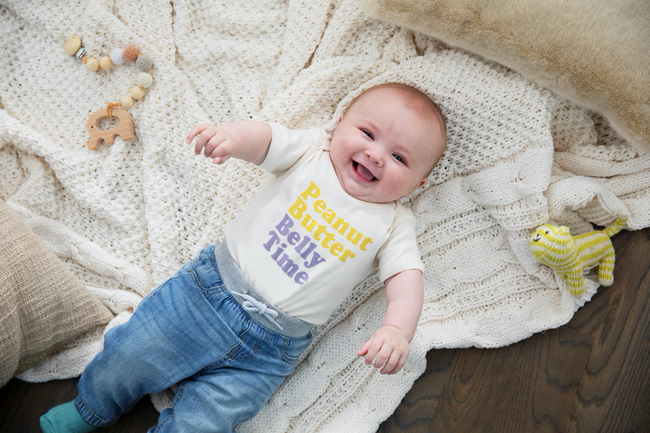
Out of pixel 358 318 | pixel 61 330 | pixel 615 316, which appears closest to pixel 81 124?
pixel 61 330

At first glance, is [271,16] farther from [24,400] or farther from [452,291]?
[24,400]

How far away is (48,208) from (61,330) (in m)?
0.36

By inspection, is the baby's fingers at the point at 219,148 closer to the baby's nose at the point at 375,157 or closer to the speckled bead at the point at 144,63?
the baby's nose at the point at 375,157

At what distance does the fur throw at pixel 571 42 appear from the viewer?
1.01m

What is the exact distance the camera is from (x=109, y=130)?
1.26m

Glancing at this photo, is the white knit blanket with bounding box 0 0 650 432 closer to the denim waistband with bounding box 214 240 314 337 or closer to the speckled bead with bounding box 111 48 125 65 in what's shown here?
the speckled bead with bounding box 111 48 125 65

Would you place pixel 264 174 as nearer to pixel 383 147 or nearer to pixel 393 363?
pixel 383 147

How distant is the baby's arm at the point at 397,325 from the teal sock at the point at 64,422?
0.71 m

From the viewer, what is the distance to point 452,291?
1243mm

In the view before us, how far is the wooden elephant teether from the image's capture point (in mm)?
1249

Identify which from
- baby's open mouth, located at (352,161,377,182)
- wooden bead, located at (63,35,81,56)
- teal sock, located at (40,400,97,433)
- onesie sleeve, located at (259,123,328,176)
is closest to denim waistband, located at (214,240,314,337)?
onesie sleeve, located at (259,123,328,176)

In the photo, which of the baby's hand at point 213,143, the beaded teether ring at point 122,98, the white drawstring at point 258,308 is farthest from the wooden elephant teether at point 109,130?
the white drawstring at point 258,308

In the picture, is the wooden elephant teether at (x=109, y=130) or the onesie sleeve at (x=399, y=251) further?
the wooden elephant teether at (x=109, y=130)

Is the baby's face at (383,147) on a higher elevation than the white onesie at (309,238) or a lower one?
higher
